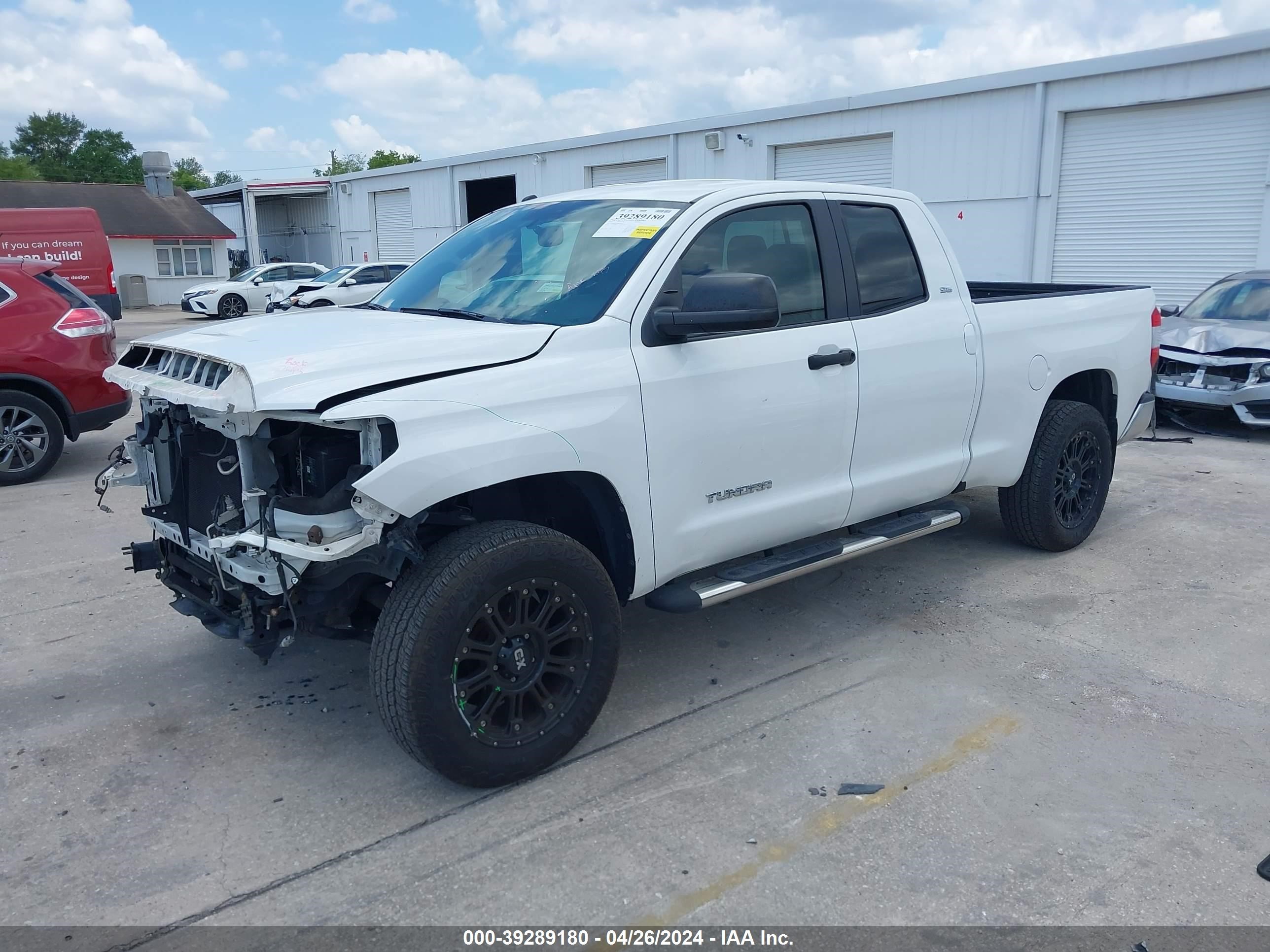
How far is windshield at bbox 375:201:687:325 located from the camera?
3.84 m

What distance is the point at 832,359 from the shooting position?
4227 millimetres

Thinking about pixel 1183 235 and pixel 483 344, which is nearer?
pixel 483 344

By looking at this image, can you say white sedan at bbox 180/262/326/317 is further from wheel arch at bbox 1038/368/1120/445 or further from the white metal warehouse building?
wheel arch at bbox 1038/368/1120/445

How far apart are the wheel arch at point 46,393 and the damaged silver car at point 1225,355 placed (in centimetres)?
932

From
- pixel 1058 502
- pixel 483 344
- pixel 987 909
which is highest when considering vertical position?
pixel 483 344

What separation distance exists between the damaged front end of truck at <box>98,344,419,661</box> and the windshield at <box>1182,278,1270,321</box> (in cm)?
998

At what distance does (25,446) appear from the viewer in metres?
8.04

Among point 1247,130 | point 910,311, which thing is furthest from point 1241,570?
point 1247,130

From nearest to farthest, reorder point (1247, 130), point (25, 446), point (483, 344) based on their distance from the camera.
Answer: point (483, 344) < point (25, 446) < point (1247, 130)

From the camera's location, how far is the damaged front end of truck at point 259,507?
122 inches

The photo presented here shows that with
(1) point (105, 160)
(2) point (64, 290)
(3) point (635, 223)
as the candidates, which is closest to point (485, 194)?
(2) point (64, 290)

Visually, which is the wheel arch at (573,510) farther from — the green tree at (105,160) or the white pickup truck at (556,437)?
the green tree at (105,160)

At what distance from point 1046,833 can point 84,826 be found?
3071 mm

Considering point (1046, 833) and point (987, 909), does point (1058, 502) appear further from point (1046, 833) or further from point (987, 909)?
point (987, 909)
